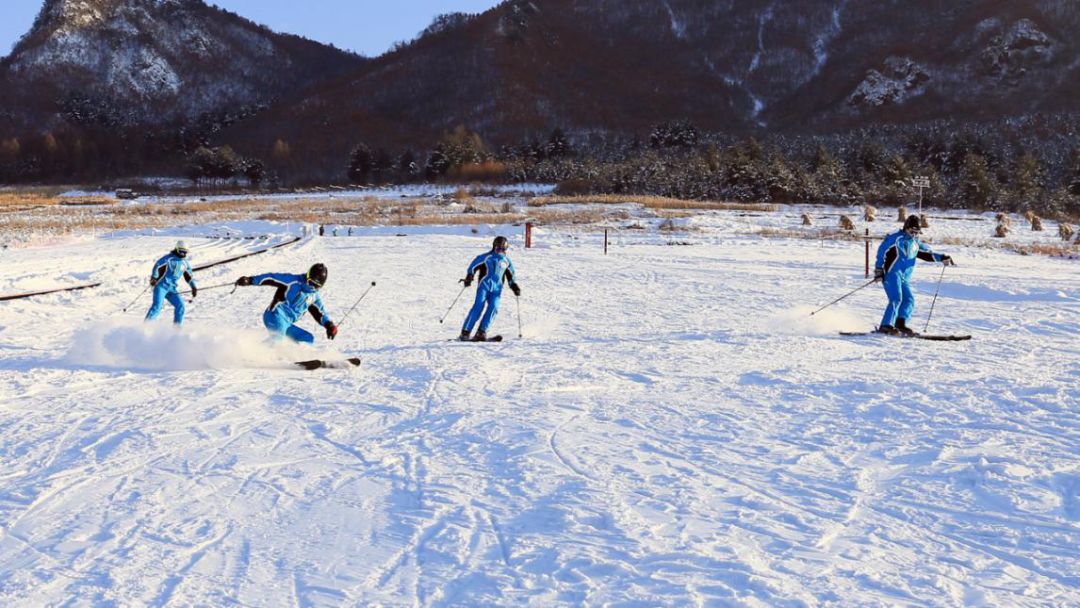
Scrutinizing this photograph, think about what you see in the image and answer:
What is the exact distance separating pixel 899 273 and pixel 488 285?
5.80 m

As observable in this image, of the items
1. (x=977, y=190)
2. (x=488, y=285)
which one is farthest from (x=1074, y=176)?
(x=488, y=285)

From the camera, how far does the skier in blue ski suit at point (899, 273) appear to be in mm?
10812

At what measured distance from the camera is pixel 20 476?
5168mm

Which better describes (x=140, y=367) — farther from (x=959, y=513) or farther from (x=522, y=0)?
(x=522, y=0)

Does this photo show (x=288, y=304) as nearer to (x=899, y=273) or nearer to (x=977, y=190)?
(x=899, y=273)

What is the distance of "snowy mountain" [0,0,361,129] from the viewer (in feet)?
398

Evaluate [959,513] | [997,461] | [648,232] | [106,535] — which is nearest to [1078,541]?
[959,513]

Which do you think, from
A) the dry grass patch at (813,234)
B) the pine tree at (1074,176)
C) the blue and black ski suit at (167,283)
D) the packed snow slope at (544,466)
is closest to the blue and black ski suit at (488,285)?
the packed snow slope at (544,466)

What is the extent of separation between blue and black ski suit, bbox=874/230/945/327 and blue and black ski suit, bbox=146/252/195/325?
34.0 feet

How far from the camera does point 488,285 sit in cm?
1081

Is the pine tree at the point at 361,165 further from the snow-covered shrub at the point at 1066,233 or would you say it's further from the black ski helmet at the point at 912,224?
the black ski helmet at the point at 912,224

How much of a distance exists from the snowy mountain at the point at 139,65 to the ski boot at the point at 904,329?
132 m

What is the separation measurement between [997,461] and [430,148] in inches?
3503

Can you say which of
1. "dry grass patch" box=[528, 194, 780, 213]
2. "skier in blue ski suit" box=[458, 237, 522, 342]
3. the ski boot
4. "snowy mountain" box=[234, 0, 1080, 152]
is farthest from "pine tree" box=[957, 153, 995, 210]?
"snowy mountain" box=[234, 0, 1080, 152]
